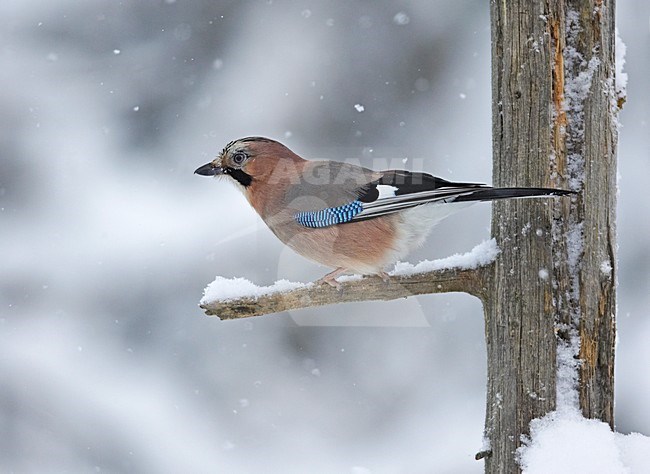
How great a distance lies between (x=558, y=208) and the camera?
2.37 metres

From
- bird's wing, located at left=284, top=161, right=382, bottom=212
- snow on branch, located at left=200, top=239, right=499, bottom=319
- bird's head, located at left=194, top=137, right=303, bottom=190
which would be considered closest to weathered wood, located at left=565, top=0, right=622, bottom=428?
snow on branch, located at left=200, top=239, right=499, bottom=319

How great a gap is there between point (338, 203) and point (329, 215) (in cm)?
6

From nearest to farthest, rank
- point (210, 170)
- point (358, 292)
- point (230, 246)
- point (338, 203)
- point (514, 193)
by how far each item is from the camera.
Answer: point (514, 193) < point (358, 292) < point (338, 203) < point (210, 170) < point (230, 246)

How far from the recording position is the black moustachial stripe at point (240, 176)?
11.5ft

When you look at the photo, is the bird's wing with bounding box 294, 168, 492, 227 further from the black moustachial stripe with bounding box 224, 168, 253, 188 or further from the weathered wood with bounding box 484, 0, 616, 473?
the weathered wood with bounding box 484, 0, 616, 473

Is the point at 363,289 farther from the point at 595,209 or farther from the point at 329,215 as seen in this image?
the point at 595,209

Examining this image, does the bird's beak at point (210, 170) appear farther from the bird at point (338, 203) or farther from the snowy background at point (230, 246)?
the snowy background at point (230, 246)

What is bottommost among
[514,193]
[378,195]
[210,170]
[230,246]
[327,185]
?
[514,193]

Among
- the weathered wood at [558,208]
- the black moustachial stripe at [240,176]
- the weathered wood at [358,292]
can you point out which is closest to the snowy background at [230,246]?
the black moustachial stripe at [240,176]

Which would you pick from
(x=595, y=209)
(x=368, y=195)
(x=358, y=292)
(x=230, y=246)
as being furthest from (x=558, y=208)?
(x=230, y=246)

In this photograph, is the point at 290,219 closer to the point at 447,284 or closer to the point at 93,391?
the point at 447,284

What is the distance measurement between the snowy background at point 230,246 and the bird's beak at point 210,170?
2.34 m

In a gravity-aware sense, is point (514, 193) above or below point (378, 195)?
below

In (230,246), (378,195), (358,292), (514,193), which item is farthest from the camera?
(230,246)
